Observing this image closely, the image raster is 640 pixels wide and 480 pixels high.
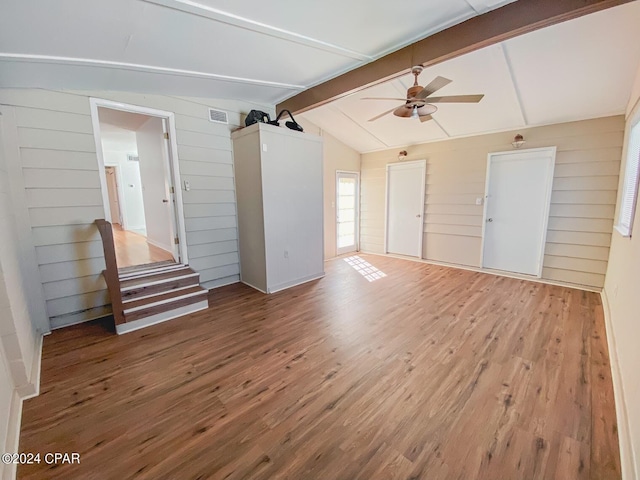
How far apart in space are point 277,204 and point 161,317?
6.65ft

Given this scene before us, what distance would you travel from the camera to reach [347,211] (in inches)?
256

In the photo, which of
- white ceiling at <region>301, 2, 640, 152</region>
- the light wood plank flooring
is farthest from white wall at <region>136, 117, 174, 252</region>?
white ceiling at <region>301, 2, 640, 152</region>

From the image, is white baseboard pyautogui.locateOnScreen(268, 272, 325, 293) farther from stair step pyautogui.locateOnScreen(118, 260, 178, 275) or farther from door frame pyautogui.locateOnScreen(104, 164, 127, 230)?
door frame pyautogui.locateOnScreen(104, 164, 127, 230)

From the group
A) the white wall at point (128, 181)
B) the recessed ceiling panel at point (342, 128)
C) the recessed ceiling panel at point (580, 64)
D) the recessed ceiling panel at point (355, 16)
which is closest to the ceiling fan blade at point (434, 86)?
the recessed ceiling panel at point (355, 16)

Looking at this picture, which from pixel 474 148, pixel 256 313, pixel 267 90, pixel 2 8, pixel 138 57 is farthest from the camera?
pixel 474 148

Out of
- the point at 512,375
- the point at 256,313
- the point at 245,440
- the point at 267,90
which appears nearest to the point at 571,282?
the point at 512,375

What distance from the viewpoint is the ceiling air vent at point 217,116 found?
389 centimetres

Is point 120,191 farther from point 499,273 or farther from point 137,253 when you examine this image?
point 499,273

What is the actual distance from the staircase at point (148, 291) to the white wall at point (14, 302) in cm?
62

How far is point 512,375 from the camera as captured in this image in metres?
2.14

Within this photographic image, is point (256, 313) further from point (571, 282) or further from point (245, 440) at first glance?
point (571, 282)

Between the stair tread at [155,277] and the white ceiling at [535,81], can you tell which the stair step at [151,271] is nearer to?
the stair tread at [155,277]

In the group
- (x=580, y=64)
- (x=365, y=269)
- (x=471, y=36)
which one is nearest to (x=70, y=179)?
(x=471, y=36)

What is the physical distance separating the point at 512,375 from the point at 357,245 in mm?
4840
